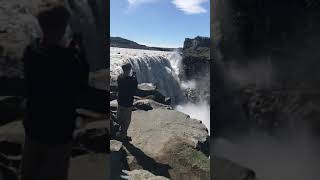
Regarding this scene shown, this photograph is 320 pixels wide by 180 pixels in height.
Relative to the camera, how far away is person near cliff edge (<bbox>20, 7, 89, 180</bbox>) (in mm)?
2842

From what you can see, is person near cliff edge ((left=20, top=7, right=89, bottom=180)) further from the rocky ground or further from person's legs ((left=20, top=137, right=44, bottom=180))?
the rocky ground

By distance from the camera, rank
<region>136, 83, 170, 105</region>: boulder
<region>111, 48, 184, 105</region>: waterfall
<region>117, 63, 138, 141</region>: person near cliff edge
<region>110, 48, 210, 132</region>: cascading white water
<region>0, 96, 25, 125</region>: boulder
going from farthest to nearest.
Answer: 1. <region>110, 48, 210, 132</region>: cascading white water
2. <region>111, 48, 184, 105</region>: waterfall
3. <region>136, 83, 170, 105</region>: boulder
4. <region>117, 63, 138, 141</region>: person near cliff edge
5. <region>0, 96, 25, 125</region>: boulder

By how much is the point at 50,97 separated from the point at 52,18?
0.54m

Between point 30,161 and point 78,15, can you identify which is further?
point 78,15

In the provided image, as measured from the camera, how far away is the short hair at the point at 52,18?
287 cm

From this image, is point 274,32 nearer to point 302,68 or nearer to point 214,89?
point 302,68

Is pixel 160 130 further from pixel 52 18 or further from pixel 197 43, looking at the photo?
pixel 197 43

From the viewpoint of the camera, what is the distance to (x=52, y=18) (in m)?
2.88

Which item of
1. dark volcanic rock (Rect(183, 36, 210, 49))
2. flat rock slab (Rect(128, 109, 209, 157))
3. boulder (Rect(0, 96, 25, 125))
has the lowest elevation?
flat rock slab (Rect(128, 109, 209, 157))

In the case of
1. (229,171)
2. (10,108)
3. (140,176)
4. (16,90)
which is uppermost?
(16,90)

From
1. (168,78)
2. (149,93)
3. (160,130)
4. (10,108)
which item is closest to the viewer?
(10,108)

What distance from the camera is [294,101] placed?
3039 millimetres

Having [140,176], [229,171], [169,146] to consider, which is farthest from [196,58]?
[229,171]

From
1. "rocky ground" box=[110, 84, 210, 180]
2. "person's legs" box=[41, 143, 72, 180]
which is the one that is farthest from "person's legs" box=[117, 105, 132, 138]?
"person's legs" box=[41, 143, 72, 180]
